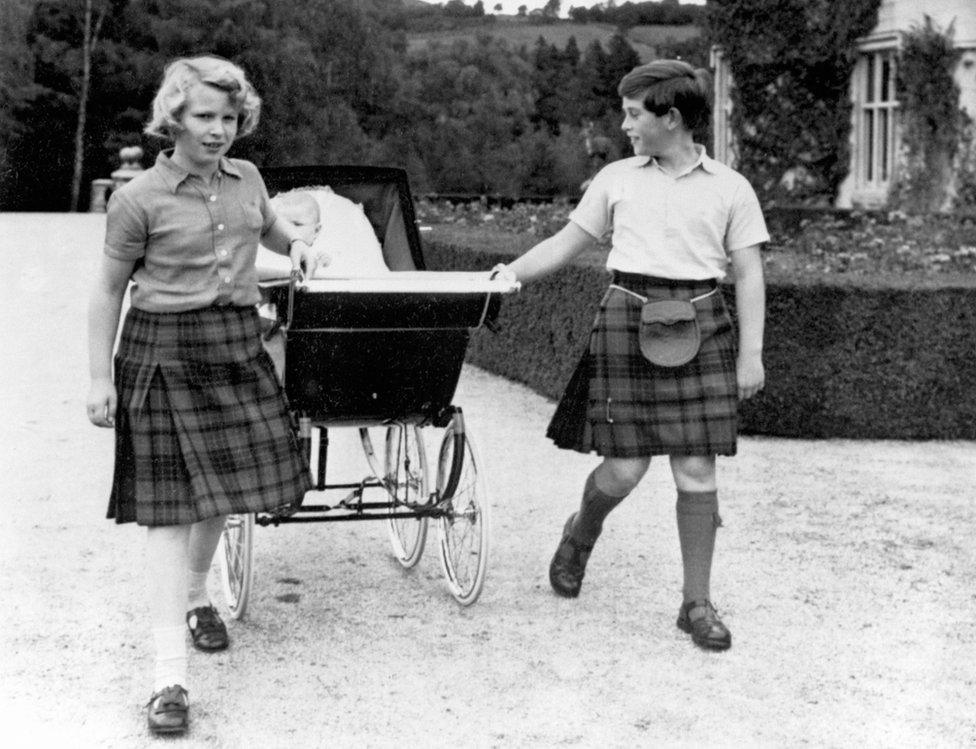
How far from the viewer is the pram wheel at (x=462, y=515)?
173 inches

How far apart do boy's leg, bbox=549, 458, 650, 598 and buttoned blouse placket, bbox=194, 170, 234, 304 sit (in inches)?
52.0

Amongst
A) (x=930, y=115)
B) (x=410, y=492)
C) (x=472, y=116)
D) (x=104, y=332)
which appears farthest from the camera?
(x=472, y=116)

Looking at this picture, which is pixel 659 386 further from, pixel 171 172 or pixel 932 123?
pixel 932 123

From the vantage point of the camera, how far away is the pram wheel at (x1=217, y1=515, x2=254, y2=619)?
4.32 m

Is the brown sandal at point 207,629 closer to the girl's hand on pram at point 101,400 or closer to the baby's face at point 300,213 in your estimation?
the girl's hand on pram at point 101,400

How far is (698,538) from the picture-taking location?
429 cm

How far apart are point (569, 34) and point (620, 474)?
24723 millimetres

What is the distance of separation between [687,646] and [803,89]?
15190 mm

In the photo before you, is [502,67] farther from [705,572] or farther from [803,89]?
[705,572]

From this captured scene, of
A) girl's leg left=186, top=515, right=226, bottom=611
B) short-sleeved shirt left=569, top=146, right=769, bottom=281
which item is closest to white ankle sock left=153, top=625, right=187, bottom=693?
girl's leg left=186, top=515, right=226, bottom=611

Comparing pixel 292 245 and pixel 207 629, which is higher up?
pixel 292 245

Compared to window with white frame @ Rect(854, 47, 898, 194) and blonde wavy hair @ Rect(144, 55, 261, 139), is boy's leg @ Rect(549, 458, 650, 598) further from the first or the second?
window with white frame @ Rect(854, 47, 898, 194)

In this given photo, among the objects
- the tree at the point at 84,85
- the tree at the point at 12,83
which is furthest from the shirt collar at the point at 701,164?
the tree at the point at 84,85

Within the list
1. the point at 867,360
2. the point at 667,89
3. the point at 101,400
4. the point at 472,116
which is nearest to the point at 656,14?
the point at 472,116
